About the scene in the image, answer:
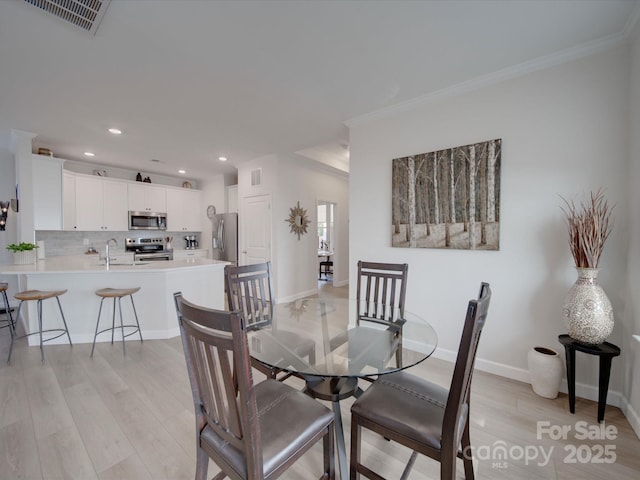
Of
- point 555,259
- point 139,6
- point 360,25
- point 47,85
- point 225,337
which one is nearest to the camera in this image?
point 225,337

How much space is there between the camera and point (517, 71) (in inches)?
91.1

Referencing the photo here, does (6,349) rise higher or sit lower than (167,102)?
lower

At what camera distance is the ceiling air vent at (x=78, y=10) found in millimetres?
1657

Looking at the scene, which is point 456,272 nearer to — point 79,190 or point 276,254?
point 276,254

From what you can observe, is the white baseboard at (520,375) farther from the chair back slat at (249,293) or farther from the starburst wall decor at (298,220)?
the starburst wall decor at (298,220)

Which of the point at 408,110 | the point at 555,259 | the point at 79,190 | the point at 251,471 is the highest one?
the point at 408,110

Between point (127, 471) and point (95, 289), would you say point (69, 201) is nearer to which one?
point (95, 289)

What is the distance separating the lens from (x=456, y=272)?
106 inches

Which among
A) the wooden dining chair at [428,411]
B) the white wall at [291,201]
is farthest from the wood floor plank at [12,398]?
the white wall at [291,201]

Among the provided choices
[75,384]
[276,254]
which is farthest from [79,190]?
[75,384]

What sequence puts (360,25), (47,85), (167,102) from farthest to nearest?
1. (167,102)
2. (47,85)
3. (360,25)

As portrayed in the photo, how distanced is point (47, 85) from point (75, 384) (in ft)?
9.05

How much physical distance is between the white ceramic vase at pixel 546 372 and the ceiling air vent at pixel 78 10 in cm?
392

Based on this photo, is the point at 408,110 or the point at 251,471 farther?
the point at 408,110
